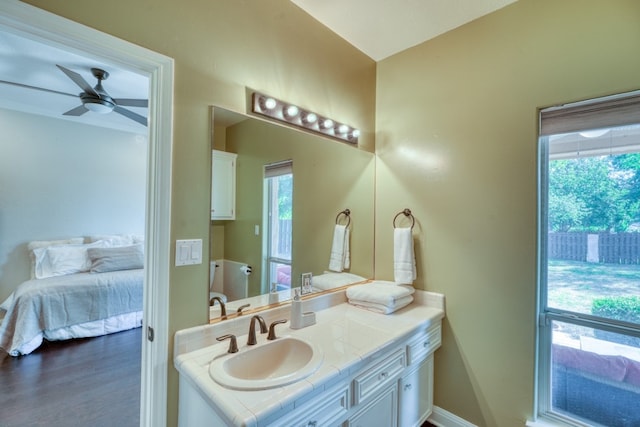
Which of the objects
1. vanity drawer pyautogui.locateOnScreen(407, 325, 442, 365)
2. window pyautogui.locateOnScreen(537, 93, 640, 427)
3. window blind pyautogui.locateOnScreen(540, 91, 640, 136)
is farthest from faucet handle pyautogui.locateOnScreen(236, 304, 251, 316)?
window blind pyautogui.locateOnScreen(540, 91, 640, 136)

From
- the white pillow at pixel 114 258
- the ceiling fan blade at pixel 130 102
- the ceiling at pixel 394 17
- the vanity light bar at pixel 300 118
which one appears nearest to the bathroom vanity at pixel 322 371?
the vanity light bar at pixel 300 118

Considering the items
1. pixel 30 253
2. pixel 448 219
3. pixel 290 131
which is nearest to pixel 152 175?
pixel 290 131

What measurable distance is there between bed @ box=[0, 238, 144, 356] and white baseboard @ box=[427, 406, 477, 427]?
357 centimetres

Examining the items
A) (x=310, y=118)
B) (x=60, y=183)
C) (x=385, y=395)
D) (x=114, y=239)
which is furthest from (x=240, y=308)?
(x=60, y=183)

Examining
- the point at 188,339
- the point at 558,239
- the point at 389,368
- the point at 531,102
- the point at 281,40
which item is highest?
the point at 281,40

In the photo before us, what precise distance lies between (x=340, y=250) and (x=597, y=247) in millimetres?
1488

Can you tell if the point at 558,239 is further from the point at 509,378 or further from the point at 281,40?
the point at 281,40

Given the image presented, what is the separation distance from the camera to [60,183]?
4008 millimetres

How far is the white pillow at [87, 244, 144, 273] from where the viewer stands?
3736 mm

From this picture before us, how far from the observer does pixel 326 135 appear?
1.99 metres

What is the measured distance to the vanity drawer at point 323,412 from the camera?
975mm

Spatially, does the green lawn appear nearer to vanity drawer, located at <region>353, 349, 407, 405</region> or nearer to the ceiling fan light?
vanity drawer, located at <region>353, 349, 407, 405</region>

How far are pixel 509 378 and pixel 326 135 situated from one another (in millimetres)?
1887

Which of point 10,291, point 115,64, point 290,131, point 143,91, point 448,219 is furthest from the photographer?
point 10,291
